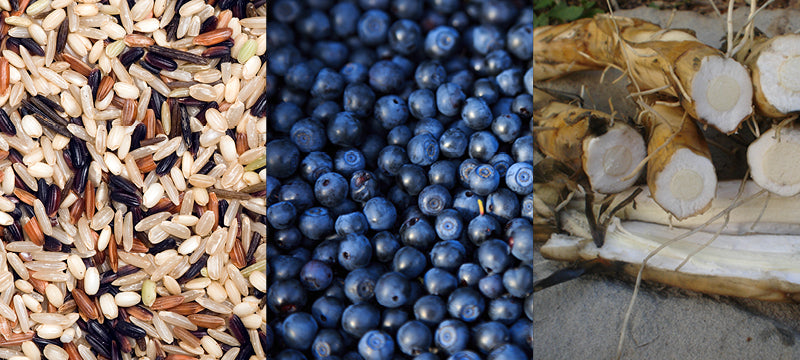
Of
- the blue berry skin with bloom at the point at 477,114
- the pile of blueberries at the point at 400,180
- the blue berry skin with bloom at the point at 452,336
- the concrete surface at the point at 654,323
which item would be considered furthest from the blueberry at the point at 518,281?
the blue berry skin with bloom at the point at 477,114

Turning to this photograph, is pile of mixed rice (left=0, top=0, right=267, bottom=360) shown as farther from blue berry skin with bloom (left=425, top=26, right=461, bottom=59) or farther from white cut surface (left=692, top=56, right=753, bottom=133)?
white cut surface (left=692, top=56, right=753, bottom=133)

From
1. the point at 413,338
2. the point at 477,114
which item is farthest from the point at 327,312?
the point at 477,114

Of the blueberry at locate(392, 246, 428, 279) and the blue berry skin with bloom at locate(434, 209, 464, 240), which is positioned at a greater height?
the blue berry skin with bloom at locate(434, 209, 464, 240)

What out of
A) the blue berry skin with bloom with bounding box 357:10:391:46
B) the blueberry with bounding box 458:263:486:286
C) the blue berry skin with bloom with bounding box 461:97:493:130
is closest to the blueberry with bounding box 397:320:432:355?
the blueberry with bounding box 458:263:486:286

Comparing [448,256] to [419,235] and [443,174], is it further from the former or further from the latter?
[443,174]

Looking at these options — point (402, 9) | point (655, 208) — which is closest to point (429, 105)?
point (402, 9)

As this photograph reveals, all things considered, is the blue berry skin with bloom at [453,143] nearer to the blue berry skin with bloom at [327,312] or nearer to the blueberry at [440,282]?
the blueberry at [440,282]
